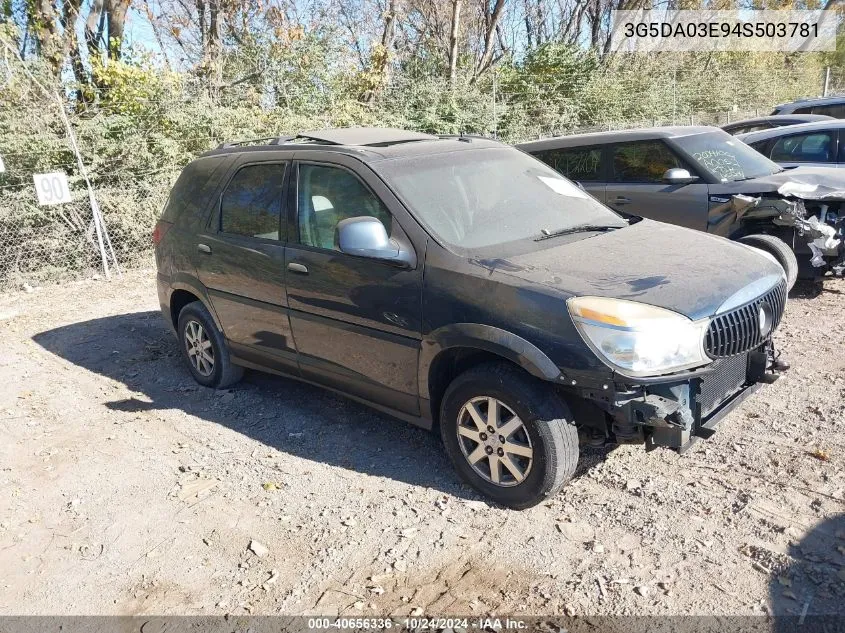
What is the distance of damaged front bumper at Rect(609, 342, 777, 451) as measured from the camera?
2.97 m

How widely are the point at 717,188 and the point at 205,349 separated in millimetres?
4973

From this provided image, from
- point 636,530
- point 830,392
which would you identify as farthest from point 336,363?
point 830,392

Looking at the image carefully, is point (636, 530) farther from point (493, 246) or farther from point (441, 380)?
point (493, 246)

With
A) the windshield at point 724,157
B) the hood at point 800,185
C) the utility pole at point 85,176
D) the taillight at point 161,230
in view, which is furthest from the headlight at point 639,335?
the utility pole at point 85,176

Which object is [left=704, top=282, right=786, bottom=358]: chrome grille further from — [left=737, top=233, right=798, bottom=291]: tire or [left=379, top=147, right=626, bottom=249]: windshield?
[left=737, top=233, right=798, bottom=291]: tire

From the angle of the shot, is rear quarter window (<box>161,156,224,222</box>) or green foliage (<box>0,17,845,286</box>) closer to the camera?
rear quarter window (<box>161,156,224,222</box>)

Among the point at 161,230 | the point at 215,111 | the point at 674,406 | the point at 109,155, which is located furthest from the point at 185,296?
the point at 215,111

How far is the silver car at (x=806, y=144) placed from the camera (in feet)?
25.5

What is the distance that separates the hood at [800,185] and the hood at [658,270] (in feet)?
9.56

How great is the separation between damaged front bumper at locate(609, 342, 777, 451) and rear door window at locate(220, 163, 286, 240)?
2.44 m

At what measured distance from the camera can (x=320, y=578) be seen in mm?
3086

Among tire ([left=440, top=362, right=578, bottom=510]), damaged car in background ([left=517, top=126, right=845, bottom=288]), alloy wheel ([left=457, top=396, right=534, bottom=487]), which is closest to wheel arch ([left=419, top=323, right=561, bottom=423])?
tire ([left=440, top=362, right=578, bottom=510])

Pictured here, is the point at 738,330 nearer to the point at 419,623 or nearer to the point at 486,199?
the point at 486,199

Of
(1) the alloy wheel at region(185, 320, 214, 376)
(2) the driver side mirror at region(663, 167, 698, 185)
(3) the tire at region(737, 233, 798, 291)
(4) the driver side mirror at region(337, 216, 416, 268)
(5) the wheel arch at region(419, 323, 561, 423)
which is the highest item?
(4) the driver side mirror at region(337, 216, 416, 268)
